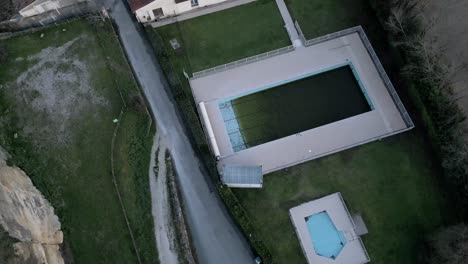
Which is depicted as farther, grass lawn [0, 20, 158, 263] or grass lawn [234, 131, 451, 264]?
grass lawn [234, 131, 451, 264]

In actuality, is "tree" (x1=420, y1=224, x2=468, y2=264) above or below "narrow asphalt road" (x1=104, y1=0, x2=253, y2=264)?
below

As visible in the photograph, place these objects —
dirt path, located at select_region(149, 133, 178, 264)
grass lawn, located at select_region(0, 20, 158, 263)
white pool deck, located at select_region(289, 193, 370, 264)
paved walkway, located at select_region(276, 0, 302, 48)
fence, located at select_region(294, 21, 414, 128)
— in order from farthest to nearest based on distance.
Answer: paved walkway, located at select_region(276, 0, 302, 48) → fence, located at select_region(294, 21, 414, 128) → grass lawn, located at select_region(0, 20, 158, 263) → white pool deck, located at select_region(289, 193, 370, 264) → dirt path, located at select_region(149, 133, 178, 264)

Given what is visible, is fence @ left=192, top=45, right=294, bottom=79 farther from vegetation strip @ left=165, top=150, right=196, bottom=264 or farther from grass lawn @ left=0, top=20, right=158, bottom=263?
vegetation strip @ left=165, top=150, right=196, bottom=264

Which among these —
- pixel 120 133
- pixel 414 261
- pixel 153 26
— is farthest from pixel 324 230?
pixel 153 26

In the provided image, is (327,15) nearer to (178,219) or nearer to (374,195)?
(374,195)

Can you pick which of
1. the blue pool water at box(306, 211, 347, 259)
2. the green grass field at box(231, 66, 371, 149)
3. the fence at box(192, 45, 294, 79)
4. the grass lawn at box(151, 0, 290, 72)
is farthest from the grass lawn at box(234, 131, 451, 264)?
the grass lawn at box(151, 0, 290, 72)

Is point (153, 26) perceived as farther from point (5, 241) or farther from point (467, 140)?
point (467, 140)

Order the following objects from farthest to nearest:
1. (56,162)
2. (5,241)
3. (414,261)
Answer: (56,162) → (414,261) → (5,241)
